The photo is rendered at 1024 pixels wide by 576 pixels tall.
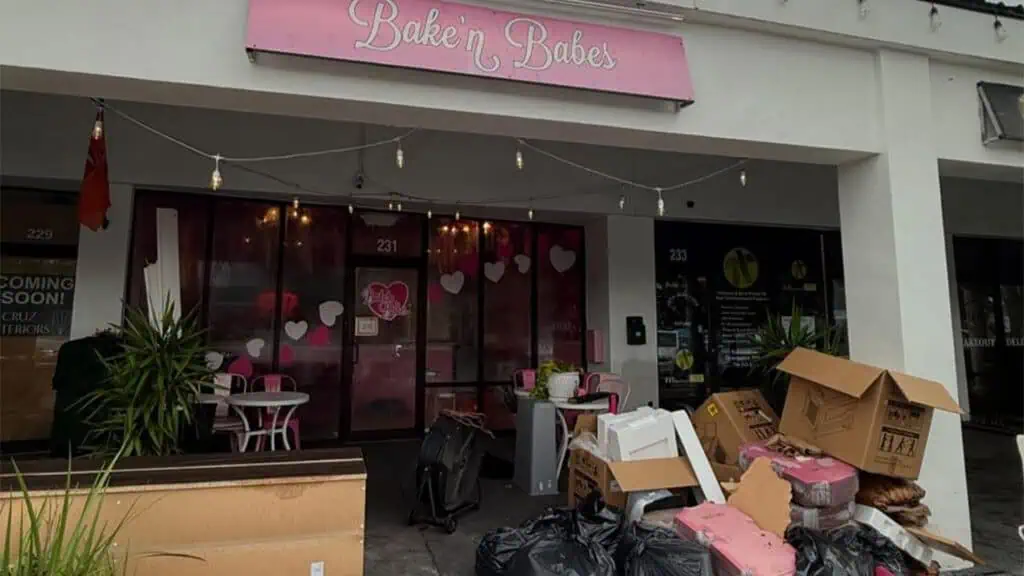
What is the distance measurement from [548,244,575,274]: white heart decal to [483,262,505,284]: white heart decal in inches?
25.0

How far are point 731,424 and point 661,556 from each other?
1497 millimetres

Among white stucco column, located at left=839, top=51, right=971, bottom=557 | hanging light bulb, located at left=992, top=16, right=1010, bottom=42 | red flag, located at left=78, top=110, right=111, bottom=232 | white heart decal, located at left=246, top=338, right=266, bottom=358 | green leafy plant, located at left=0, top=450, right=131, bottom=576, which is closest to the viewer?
green leafy plant, located at left=0, top=450, right=131, bottom=576

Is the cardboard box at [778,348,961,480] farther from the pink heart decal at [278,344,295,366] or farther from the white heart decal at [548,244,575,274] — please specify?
the pink heart decal at [278,344,295,366]

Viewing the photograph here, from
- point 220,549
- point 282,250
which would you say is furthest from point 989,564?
point 282,250

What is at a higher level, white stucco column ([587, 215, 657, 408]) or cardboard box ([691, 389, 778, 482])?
white stucco column ([587, 215, 657, 408])

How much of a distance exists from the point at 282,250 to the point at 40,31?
142 inches

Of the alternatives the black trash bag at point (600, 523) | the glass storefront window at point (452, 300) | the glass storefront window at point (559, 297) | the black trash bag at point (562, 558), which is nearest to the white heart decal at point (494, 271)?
the glass storefront window at point (452, 300)

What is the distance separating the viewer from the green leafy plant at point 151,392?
3344 mm

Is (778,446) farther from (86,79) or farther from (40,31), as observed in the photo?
(40,31)

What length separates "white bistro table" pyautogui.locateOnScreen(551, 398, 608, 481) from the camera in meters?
4.46

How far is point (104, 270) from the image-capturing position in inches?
192

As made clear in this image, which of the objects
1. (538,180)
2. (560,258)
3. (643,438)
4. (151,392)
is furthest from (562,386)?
(151,392)

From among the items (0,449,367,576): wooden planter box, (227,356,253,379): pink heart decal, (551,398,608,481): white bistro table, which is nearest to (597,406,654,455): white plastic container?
(551,398,608,481): white bistro table

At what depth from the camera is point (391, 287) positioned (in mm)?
6219
